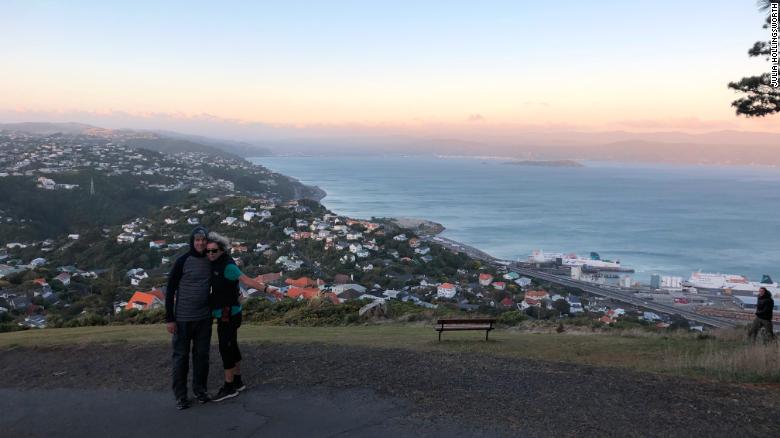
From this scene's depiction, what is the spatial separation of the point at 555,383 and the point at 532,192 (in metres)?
109

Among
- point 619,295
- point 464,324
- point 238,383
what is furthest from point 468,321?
point 619,295

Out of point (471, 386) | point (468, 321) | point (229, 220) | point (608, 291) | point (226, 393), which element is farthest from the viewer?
point (229, 220)

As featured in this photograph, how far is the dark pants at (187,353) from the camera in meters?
4.71

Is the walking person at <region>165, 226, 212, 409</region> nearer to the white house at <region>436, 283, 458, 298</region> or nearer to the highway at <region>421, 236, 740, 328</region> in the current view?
the highway at <region>421, 236, 740, 328</region>

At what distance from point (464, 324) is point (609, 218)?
69.8 metres

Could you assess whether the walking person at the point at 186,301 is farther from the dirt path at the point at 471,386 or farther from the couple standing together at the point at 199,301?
the dirt path at the point at 471,386

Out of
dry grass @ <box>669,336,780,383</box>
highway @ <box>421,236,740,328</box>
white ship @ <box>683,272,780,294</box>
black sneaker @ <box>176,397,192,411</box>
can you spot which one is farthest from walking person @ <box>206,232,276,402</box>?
white ship @ <box>683,272,780,294</box>

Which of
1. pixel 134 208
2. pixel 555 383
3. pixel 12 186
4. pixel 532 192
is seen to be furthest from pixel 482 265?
pixel 532 192

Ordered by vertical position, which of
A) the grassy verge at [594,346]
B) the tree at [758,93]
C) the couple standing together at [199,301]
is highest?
the tree at [758,93]

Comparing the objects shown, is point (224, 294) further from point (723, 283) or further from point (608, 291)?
point (723, 283)

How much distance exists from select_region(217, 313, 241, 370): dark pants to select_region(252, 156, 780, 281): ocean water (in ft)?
131

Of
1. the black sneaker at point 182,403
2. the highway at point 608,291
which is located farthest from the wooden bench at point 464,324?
the highway at point 608,291

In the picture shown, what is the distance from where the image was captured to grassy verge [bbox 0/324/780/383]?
19.5 feet

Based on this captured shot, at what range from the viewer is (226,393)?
496 centimetres
